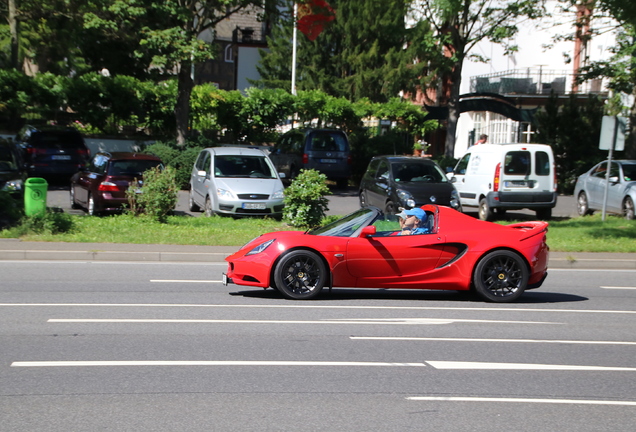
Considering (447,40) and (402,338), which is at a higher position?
(447,40)

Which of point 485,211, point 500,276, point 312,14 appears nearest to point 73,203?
point 485,211

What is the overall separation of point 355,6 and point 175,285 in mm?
41613

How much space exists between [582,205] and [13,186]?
50.8ft

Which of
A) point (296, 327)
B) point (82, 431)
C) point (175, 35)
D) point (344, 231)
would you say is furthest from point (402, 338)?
point (175, 35)

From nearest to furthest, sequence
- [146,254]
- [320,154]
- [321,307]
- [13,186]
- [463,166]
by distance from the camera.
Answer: [321,307]
[146,254]
[13,186]
[463,166]
[320,154]

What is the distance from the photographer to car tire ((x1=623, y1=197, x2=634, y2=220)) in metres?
20.0

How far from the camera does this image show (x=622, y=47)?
29844 mm

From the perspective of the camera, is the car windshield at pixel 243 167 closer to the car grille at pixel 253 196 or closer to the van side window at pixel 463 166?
the car grille at pixel 253 196

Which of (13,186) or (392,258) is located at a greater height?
(13,186)

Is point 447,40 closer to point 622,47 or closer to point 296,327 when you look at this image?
point 622,47

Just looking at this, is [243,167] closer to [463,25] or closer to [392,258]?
[392,258]

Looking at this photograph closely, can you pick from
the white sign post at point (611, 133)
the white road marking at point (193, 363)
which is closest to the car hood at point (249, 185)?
the white sign post at point (611, 133)

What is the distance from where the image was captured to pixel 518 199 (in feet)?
66.3

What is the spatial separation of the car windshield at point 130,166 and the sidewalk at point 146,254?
4604mm
